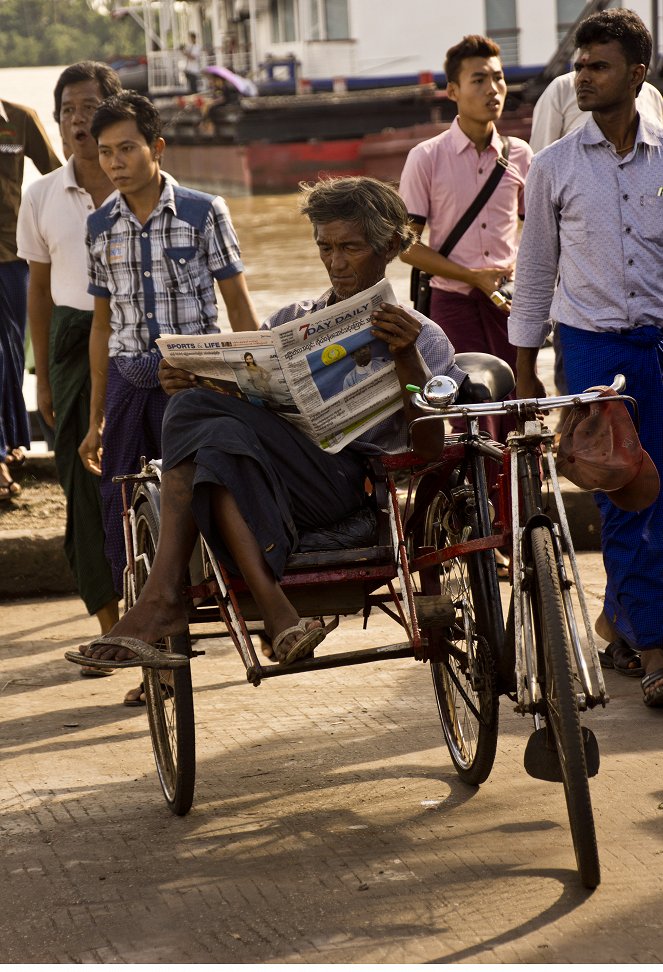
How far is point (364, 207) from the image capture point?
3.83m

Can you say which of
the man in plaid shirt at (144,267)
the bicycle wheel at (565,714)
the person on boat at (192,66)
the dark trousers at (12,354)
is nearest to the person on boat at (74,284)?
the man in plaid shirt at (144,267)

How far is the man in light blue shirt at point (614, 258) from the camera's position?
4.61m

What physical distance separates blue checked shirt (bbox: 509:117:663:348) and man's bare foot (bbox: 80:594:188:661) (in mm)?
1751

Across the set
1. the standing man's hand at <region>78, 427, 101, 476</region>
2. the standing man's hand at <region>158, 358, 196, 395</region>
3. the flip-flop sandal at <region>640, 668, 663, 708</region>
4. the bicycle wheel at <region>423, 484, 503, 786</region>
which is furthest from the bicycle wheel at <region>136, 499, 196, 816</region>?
A: the flip-flop sandal at <region>640, 668, 663, 708</region>

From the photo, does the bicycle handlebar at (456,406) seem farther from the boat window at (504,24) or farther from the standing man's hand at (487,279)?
the boat window at (504,24)

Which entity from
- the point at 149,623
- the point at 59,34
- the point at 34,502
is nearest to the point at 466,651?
the point at 149,623

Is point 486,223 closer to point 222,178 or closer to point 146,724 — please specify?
point 146,724

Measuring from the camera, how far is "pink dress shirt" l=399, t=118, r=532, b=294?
6.13 metres

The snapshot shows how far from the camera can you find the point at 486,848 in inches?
137

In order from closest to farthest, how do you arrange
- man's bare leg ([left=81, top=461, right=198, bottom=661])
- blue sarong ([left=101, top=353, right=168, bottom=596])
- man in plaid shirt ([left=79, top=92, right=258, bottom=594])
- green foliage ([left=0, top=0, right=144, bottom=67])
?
man's bare leg ([left=81, top=461, right=198, bottom=661]), man in plaid shirt ([left=79, top=92, right=258, bottom=594]), blue sarong ([left=101, top=353, right=168, bottom=596]), green foliage ([left=0, top=0, right=144, bottom=67])

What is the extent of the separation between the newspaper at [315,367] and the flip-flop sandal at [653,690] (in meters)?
1.43

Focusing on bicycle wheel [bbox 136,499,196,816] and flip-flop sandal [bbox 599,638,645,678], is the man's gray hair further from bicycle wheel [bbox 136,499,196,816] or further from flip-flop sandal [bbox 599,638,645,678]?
flip-flop sandal [bbox 599,638,645,678]

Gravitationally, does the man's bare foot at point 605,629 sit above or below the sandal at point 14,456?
below

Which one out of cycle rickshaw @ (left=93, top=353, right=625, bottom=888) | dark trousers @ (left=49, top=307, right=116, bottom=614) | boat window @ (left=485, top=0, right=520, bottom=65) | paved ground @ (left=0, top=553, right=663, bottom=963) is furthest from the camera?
boat window @ (left=485, top=0, right=520, bottom=65)
